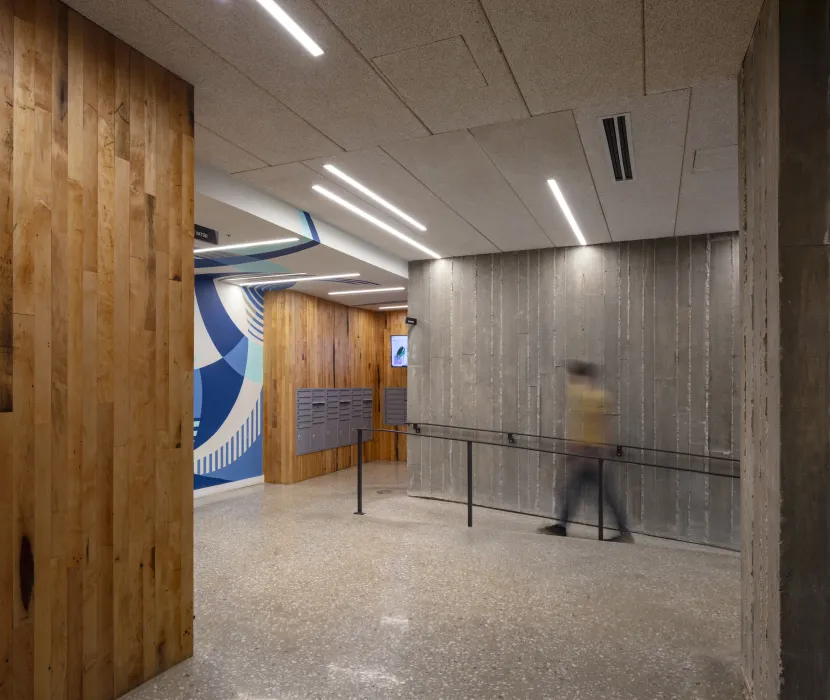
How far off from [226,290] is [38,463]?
537 cm

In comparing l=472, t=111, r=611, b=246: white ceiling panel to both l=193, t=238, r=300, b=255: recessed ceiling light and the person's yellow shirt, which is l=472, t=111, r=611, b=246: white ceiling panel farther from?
l=193, t=238, r=300, b=255: recessed ceiling light

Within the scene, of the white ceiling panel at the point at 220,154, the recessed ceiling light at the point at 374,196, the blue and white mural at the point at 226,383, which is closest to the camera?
the white ceiling panel at the point at 220,154

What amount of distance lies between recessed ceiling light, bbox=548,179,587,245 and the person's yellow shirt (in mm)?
1497

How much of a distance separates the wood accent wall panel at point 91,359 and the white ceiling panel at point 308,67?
41cm

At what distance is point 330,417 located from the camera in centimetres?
865

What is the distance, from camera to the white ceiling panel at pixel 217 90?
2.26m

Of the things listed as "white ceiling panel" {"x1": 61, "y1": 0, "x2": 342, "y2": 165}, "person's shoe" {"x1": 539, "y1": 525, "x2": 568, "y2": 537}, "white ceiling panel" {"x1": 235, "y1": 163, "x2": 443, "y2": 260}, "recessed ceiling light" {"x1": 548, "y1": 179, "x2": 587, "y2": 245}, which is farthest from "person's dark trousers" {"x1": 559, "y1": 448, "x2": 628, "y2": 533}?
"white ceiling panel" {"x1": 61, "y1": 0, "x2": 342, "y2": 165}

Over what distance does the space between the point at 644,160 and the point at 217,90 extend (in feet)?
8.35

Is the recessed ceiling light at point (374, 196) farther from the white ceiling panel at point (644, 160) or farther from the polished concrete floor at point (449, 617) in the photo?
the polished concrete floor at point (449, 617)

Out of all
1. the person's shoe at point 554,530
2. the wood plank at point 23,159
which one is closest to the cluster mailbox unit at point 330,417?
the person's shoe at point 554,530

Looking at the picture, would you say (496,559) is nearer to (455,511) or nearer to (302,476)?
(455,511)

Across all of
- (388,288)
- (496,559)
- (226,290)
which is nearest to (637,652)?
(496,559)

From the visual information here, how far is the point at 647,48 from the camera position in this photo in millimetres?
2455

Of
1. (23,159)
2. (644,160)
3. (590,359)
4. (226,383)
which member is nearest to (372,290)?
(226,383)
